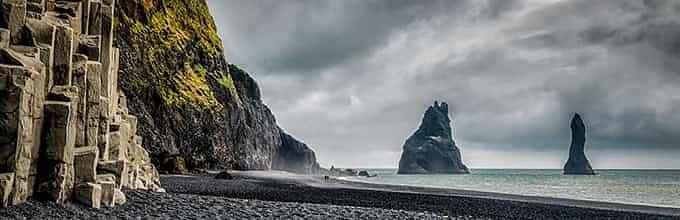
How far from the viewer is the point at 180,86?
60.7 metres

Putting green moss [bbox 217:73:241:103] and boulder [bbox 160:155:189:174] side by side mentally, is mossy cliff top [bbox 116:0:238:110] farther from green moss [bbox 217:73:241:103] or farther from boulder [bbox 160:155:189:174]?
boulder [bbox 160:155:189:174]

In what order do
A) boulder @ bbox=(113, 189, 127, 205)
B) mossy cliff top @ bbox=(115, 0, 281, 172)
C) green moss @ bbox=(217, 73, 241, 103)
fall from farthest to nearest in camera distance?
green moss @ bbox=(217, 73, 241, 103)
mossy cliff top @ bbox=(115, 0, 281, 172)
boulder @ bbox=(113, 189, 127, 205)

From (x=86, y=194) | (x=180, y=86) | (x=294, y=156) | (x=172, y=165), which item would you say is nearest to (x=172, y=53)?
(x=180, y=86)

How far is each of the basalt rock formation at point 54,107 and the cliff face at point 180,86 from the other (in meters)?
35.6

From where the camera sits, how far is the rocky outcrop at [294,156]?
119 m

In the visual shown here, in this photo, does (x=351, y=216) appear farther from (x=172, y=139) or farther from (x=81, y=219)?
(x=172, y=139)

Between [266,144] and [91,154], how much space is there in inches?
2930

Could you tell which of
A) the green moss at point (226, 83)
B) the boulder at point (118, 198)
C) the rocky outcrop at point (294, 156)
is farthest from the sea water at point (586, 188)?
the boulder at point (118, 198)

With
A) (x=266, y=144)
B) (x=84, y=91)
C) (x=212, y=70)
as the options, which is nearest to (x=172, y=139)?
(x=212, y=70)

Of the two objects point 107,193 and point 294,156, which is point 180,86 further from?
point 294,156

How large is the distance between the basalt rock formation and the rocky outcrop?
97464 mm

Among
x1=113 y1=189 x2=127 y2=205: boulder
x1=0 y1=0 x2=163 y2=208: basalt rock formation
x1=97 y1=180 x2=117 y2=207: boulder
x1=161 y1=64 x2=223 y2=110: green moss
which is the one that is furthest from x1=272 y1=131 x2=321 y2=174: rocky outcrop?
x1=97 y1=180 x2=117 y2=207: boulder

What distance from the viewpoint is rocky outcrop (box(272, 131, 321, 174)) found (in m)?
119

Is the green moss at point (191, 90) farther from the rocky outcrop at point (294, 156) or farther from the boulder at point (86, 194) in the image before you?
the rocky outcrop at point (294, 156)
